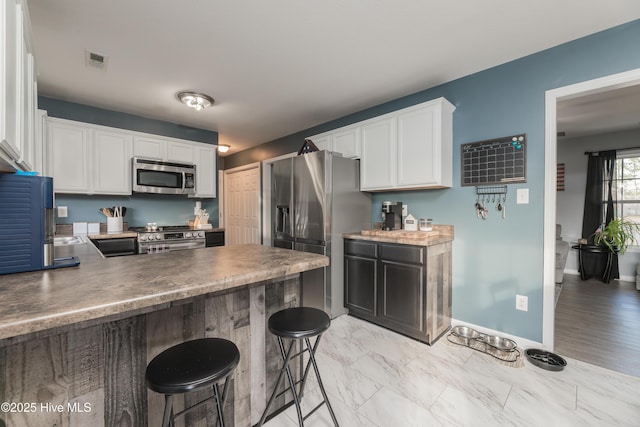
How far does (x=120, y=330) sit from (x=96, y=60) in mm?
2565

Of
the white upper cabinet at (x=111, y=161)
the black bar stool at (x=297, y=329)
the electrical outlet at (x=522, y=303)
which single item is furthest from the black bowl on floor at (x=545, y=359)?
the white upper cabinet at (x=111, y=161)

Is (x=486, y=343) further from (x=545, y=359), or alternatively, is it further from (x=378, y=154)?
(x=378, y=154)

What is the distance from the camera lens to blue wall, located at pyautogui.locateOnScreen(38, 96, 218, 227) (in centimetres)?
330

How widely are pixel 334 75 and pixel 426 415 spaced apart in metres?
2.85

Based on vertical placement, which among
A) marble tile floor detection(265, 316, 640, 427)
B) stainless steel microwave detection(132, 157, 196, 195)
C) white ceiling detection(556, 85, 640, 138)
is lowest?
marble tile floor detection(265, 316, 640, 427)

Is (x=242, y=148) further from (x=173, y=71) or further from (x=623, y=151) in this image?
(x=623, y=151)

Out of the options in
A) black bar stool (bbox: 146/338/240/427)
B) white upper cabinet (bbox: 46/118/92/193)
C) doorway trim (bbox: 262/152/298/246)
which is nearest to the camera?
black bar stool (bbox: 146/338/240/427)

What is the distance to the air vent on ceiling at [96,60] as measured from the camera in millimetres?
2293

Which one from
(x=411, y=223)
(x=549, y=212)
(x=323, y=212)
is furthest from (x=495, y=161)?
(x=323, y=212)

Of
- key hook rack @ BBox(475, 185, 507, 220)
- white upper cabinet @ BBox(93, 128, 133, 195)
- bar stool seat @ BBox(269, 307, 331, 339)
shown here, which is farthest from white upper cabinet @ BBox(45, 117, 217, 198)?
key hook rack @ BBox(475, 185, 507, 220)

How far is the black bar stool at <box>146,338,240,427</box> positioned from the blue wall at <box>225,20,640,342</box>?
8.07 feet

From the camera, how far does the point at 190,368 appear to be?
0.92 metres

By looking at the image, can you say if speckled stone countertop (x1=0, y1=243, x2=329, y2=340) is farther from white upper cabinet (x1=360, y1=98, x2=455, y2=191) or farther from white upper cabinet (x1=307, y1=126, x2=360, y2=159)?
white upper cabinet (x1=307, y1=126, x2=360, y2=159)

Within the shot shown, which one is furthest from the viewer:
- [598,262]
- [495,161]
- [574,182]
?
[574,182]
